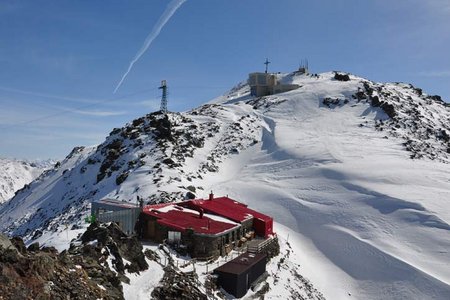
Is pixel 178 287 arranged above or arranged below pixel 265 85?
below

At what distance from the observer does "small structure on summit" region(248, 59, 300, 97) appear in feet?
341

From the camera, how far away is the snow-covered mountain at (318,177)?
131 feet

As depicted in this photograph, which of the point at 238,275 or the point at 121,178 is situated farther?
the point at 121,178

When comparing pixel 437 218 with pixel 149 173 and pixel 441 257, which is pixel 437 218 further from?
pixel 149 173

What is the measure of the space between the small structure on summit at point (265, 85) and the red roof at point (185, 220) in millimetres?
75342

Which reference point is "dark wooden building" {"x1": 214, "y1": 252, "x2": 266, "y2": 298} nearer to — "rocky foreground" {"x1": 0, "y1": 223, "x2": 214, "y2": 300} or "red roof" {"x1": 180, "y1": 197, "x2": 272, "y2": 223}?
"rocky foreground" {"x1": 0, "y1": 223, "x2": 214, "y2": 300}

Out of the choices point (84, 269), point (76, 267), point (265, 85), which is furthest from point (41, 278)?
point (265, 85)

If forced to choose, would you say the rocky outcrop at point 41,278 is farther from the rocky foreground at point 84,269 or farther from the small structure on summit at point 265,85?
the small structure on summit at point 265,85

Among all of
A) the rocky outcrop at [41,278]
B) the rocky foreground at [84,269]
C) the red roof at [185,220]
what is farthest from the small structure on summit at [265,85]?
the rocky outcrop at [41,278]

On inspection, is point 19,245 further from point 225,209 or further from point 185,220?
point 225,209

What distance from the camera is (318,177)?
188 ft

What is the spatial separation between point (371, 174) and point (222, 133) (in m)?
30.5

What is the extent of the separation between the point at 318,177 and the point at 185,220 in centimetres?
3168

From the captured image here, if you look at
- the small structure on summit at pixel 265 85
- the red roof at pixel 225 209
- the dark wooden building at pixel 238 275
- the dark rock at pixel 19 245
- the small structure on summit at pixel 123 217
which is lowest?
the dark wooden building at pixel 238 275
